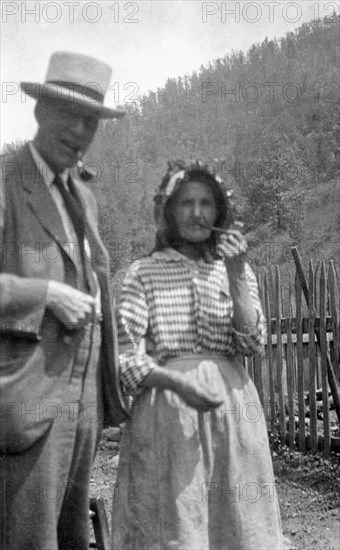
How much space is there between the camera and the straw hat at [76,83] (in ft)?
7.85

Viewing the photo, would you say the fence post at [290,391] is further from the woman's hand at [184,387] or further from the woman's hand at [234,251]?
the woman's hand at [184,387]

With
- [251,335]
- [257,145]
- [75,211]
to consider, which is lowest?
[251,335]

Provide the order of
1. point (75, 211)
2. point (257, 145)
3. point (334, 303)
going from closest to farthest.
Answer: point (75, 211) < point (334, 303) < point (257, 145)

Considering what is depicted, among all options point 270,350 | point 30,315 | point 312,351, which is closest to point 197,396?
point 30,315

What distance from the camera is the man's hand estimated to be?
7.45 ft

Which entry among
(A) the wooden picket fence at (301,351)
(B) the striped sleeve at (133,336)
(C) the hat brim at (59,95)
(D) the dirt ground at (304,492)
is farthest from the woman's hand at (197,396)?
(A) the wooden picket fence at (301,351)

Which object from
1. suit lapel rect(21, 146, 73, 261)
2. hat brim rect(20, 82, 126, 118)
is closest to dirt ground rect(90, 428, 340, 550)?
suit lapel rect(21, 146, 73, 261)

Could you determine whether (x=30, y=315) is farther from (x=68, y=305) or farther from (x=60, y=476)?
(x=60, y=476)

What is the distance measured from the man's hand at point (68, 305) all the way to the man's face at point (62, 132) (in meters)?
0.50

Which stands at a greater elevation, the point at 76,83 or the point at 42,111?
the point at 76,83

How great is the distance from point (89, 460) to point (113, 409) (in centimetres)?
21

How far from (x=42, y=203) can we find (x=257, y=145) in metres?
70.5

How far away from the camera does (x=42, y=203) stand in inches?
94.7

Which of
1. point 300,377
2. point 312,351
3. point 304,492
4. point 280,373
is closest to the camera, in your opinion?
point 304,492
